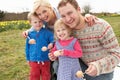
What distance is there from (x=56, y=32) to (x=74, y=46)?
0.23m

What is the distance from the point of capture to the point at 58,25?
3043 millimetres

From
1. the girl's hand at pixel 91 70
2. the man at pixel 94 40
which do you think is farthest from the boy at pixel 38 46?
the girl's hand at pixel 91 70

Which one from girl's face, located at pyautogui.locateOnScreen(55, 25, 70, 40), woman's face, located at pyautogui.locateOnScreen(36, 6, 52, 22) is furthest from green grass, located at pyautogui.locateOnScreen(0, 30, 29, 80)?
girl's face, located at pyautogui.locateOnScreen(55, 25, 70, 40)

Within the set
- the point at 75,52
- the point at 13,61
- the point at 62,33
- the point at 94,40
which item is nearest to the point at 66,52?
the point at 75,52

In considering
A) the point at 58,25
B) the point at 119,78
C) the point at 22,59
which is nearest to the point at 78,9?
the point at 58,25

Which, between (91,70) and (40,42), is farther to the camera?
(40,42)

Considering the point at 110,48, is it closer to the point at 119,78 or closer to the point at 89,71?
the point at 89,71

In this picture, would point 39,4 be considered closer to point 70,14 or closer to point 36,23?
point 36,23

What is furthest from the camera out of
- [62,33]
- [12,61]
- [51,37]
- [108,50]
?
[12,61]

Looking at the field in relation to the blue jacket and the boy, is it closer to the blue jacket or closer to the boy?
the boy

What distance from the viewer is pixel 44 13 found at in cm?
323

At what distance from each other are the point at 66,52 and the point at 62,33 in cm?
19

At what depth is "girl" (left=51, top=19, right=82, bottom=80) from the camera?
3021 mm

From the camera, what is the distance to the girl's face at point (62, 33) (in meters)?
3.04
